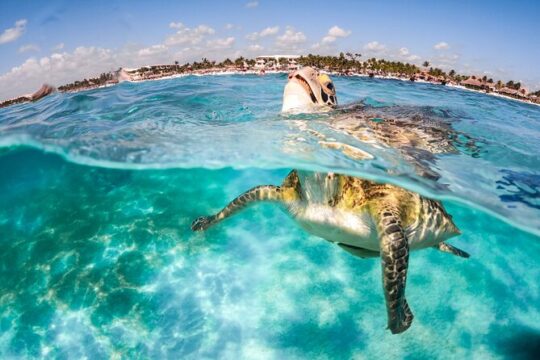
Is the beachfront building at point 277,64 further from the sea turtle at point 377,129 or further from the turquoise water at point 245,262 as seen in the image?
the sea turtle at point 377,129

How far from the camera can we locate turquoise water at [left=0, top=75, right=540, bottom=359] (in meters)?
6.90

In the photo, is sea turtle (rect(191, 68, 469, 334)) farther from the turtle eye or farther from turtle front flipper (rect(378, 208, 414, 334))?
the turtle eye

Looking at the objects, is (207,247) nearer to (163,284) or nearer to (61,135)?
(163,284)

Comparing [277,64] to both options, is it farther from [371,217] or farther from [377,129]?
[371,217]

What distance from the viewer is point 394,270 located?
3678 mm

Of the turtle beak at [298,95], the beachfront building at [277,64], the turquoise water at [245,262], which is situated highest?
the beachfront building at [277,64]

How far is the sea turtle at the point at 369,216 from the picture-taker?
12.3 feet

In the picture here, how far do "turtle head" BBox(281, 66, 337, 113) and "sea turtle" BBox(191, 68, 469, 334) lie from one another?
4 cm

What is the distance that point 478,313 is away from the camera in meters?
8.48

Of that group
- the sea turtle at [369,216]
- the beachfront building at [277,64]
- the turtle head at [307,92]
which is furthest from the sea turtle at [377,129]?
the beachfront building at [277,64]

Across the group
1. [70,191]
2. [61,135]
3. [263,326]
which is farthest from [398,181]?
[70,191]

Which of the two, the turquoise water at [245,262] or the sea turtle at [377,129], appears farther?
the turquoise water at [245,262]

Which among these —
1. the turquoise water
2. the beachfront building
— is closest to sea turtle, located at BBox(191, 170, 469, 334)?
the turquoise water

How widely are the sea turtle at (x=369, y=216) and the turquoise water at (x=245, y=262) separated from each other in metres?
0.96
